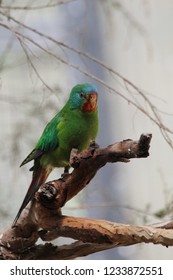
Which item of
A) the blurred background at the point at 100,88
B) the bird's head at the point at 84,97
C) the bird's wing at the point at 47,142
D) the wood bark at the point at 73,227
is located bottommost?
the wood bark at the point at 73,227

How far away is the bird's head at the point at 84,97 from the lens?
2.31 feet

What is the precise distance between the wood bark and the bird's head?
2.1 inches

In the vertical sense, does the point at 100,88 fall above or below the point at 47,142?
above

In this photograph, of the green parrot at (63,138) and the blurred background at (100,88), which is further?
the blurred background at (100,88)

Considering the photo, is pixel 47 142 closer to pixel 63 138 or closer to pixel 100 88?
pixel 63 138

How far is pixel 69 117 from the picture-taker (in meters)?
0.78

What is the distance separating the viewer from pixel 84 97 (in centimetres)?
72

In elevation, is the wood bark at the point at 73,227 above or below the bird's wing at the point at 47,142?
below

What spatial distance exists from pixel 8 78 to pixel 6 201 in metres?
0.23

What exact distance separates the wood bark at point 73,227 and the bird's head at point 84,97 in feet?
0.17

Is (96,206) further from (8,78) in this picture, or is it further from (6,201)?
(8,78)

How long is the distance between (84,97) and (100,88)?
0.29 metres

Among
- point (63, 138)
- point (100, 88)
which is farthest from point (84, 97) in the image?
point (100, 88)
